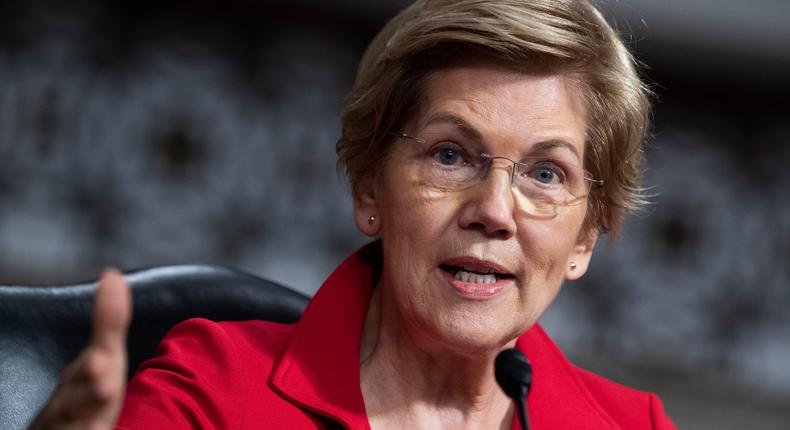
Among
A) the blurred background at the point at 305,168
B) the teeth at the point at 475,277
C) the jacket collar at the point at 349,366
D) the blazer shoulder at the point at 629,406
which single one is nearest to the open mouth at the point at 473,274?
the teeth at the point at 475,277

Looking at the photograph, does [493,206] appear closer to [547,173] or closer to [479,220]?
[479,220]

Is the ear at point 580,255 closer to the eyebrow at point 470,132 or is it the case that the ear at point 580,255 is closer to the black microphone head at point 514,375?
the eyebrow at point 470,132

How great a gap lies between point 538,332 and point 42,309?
0.92m

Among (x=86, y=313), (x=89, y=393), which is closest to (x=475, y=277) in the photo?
(x=86, y=313)

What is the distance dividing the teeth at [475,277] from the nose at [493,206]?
7 cm

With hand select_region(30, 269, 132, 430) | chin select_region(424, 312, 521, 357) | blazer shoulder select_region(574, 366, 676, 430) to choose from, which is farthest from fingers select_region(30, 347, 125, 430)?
blazer shoulder select_region(574, 366, 676, 430)

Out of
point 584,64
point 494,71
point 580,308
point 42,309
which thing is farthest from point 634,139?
point 580,308

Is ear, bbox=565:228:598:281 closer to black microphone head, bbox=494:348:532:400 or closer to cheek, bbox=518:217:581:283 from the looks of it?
cheek, bbox=518:217:581:283

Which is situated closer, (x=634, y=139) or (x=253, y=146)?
(x=634, y=139)

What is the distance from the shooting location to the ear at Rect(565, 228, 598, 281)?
214 cm

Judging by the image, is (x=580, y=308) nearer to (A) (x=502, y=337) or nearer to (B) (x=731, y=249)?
(B) (x=731, y=249)

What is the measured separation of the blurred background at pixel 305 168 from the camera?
18.6ft

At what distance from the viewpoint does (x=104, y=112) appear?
575 centimetres

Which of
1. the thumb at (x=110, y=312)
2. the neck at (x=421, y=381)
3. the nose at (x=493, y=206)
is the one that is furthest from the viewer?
the neck at (x=421, y=381)
